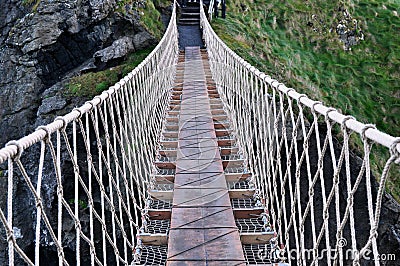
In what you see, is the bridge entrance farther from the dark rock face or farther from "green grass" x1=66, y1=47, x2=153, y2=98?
the dark rock face

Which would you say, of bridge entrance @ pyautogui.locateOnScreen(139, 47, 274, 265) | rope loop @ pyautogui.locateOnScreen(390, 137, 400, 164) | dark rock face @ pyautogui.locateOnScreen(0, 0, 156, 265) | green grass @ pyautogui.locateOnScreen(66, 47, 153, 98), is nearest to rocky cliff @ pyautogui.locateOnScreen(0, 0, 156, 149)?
dark rock face @ pyautogui.locateOnScreen(0, 0, 156, 265)

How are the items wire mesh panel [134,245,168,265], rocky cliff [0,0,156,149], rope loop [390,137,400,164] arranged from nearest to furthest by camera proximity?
rope loop [390,137,400,164] → wire mesh panel [134,245,168,265] → rocky cliff [0,0,156,149]

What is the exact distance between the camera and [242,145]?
12.3ft

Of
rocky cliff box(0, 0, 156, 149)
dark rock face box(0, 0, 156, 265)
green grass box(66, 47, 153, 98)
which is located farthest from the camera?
rocky cliff box(0, 0, 156, 149)

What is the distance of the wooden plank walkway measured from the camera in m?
2.09

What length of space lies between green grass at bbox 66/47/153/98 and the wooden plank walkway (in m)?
2.55

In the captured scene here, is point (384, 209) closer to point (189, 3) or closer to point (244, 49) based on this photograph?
point (244, 49)

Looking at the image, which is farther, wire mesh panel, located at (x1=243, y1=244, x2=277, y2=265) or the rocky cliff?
the rocky cliff

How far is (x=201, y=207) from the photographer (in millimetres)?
2541

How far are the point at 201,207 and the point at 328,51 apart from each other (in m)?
9.54

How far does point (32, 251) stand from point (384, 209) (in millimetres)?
4870

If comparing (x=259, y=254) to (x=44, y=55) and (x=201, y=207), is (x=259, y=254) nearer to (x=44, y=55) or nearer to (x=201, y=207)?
(x=201, y=207)

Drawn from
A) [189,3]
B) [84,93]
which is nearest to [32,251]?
[84,93]

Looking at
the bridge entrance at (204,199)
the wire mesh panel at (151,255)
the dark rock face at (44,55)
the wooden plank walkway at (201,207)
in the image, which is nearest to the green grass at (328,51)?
the dark rock face at (44,55)
